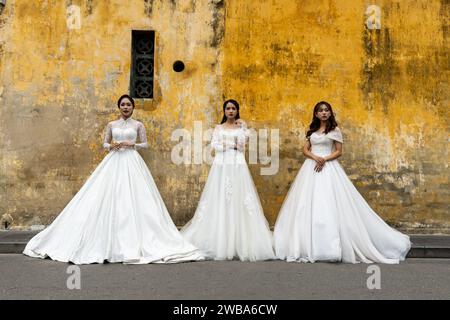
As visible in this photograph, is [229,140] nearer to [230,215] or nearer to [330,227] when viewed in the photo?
[230,215]

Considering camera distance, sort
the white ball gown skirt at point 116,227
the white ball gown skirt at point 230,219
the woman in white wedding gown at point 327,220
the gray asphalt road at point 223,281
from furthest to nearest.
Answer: the white ball gown skirt at point 230,219 < the woman in white wedding gown at point 327,220 < the white ball gown skirt at point 116,227 < the gray asphalt road at point 223,281

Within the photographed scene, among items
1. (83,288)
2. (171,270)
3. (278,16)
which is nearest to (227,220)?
(171,270)

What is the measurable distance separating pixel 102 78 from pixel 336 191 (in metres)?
4.99

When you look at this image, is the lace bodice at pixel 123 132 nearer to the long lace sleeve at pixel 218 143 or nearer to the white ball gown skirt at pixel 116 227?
the white ball gown skirt at pixel 116 227

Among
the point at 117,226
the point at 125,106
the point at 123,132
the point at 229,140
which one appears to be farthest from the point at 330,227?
the point at 125,106

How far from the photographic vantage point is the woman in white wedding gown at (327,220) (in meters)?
5.83

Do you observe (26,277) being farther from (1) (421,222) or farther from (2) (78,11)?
(1) (421,222)

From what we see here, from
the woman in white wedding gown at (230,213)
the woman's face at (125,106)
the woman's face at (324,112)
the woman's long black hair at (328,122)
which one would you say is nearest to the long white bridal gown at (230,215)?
the woman in white wedding gown at (230,213)

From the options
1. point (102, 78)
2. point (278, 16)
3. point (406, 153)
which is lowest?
point (406, 153)

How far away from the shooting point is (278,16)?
8.63 meters

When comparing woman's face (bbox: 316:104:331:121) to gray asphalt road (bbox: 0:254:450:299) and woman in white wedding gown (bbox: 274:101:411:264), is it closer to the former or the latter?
woman in white wedding gown (bbox: 274:101:411:264)

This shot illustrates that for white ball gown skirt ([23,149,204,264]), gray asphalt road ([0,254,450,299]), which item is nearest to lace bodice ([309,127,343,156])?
gray asphalt road ([0,254,450,299])

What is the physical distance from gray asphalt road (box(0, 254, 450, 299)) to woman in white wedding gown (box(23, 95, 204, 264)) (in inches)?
9.1

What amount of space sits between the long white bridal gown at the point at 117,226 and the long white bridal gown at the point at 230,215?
0.32 meters
